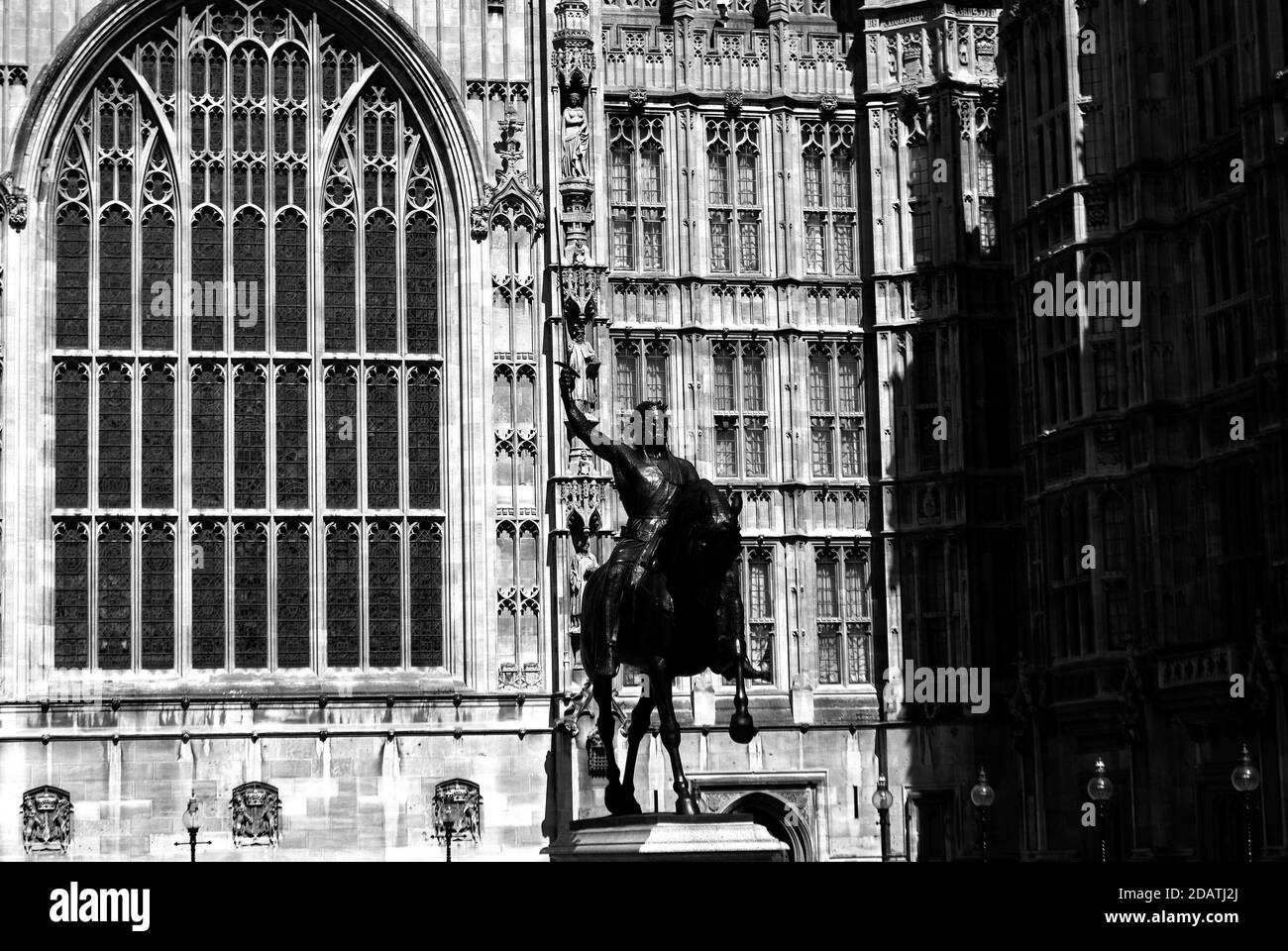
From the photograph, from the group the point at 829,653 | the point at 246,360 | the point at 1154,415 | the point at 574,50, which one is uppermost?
the point at 574,50

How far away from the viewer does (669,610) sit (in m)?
28.2

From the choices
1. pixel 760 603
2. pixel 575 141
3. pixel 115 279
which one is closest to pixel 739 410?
pixel 760 603

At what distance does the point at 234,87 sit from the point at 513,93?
5.45 m

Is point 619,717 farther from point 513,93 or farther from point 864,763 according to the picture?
point 513,93

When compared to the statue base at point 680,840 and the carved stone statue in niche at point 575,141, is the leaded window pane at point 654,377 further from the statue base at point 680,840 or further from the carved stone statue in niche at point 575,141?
the statue base at point 680,840

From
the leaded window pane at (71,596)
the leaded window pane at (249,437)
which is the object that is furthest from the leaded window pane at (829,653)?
the leaded window pane at (71,596)

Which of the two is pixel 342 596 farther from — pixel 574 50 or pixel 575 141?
pixel 574 50

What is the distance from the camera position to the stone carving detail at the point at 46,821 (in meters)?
45.0

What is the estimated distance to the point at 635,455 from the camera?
95.6 feet

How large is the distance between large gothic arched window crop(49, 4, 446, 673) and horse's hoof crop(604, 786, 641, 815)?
1913cm

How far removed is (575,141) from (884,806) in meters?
14.0

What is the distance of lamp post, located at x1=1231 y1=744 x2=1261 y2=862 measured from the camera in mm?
34062

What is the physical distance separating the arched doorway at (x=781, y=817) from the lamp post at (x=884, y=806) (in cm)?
142
